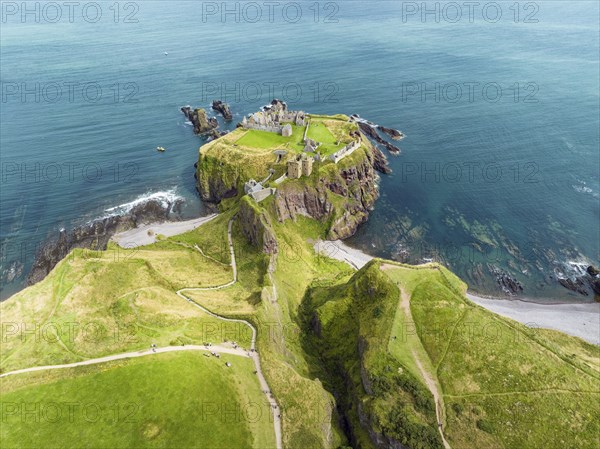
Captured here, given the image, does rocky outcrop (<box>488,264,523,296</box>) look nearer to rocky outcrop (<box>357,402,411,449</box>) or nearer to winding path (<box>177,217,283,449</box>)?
rocky outcrop (<box>357,402,411,449</box>)

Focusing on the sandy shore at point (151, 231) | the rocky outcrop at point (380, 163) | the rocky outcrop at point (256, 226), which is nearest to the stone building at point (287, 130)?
the rocky outcrop at point (380, 163)

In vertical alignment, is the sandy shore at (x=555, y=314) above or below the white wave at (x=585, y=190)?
below

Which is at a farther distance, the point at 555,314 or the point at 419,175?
the point at 419,175

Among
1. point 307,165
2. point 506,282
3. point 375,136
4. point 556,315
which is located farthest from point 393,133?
point 556,315

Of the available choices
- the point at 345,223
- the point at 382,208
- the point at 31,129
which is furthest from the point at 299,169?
the point at 31,129

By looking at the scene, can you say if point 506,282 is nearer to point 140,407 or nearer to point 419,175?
point 419,175

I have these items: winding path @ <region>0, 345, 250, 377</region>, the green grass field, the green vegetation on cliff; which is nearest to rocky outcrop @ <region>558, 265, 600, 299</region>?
the green vegetation on cliff

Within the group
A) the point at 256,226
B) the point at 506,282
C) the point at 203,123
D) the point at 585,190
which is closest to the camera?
the point at 256,226

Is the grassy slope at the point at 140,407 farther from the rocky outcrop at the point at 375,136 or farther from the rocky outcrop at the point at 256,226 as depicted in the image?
the rocky outcrop at the point at 375,136
